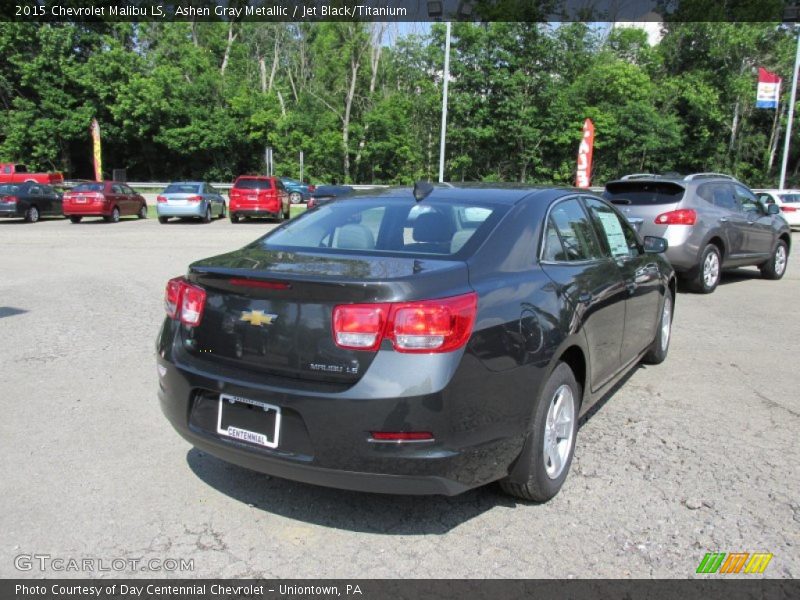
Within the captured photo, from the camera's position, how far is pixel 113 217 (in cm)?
2408

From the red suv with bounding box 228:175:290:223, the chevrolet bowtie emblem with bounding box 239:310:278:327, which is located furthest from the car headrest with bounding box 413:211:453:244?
the red suv with bounding box 228:175:290:223

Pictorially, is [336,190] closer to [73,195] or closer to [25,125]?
[73,195]

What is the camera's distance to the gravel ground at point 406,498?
2.88 m

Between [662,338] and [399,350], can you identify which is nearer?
[399,350]

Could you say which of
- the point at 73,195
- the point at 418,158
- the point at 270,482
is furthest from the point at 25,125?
the point at 270,482

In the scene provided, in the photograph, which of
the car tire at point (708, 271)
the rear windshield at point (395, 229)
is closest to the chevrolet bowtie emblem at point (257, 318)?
the rear windshield at point (395, 229)

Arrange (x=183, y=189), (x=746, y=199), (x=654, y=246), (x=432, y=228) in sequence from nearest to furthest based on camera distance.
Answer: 1. (x=432, y=228)
2. (x=654, y=246)
3. (x=746, y=199)
4. (x=183, y=189)

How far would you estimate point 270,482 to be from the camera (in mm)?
Result: 3607

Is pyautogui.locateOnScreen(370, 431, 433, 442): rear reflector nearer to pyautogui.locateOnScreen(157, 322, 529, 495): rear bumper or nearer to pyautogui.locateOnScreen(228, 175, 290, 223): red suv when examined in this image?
pyautogui.locateOnScreen(157, 322, 529, 495): rear bumper

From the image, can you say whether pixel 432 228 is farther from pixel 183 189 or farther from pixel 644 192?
pixel 183 189

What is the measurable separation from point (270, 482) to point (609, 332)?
2.30 m

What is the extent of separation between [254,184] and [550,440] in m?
22.6

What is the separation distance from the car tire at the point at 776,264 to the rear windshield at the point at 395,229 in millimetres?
9547

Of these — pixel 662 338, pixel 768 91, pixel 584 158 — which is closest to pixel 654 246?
pixel 662 338
